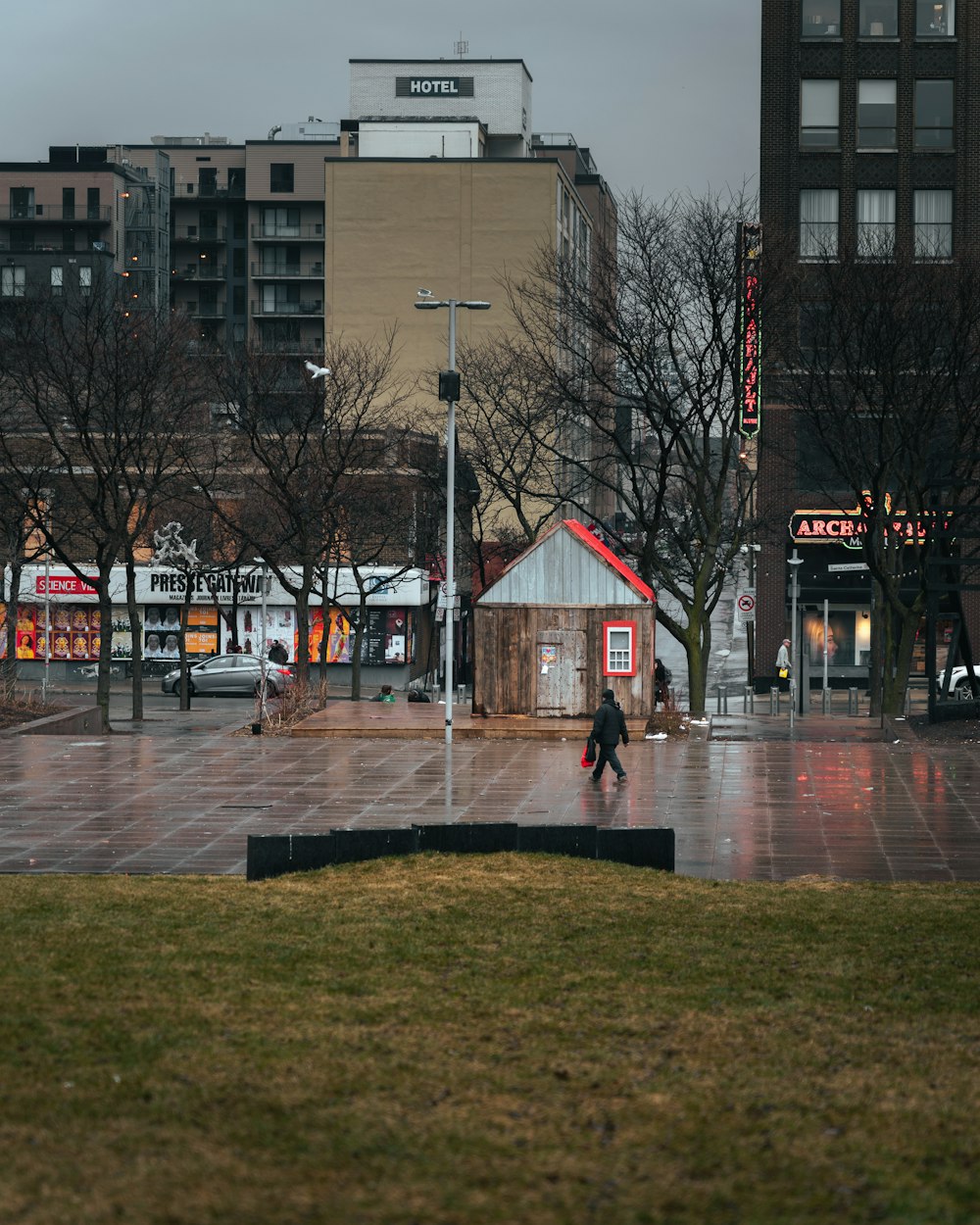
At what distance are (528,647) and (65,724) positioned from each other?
30.6 ft

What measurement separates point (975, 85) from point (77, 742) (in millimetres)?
39821

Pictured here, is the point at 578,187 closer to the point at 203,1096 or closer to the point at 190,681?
the point at 190,681

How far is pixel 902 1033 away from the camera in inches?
363

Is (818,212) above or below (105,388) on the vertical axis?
above

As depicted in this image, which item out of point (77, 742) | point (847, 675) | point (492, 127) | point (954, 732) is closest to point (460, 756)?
point (77, 742)

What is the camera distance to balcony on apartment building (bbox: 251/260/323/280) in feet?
343

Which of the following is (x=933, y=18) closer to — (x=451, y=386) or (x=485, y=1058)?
(x=451, y=386)

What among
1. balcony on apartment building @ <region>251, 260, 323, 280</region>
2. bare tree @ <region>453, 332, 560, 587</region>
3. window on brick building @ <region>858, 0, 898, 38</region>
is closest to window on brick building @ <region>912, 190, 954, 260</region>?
window on brick building @ <region>858, 0, 898, 38</region>

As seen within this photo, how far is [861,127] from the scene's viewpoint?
183ft

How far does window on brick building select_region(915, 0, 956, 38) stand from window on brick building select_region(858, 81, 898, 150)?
6.64ft

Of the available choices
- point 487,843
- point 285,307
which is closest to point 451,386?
point 487,843

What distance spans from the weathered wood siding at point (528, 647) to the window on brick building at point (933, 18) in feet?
105

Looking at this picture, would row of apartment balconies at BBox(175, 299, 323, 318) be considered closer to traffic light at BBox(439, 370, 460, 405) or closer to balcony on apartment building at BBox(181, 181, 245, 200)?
balcony on apartment building at BBox(181, 181, 245, 200)

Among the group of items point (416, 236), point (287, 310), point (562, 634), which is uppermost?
point (287, 310)
